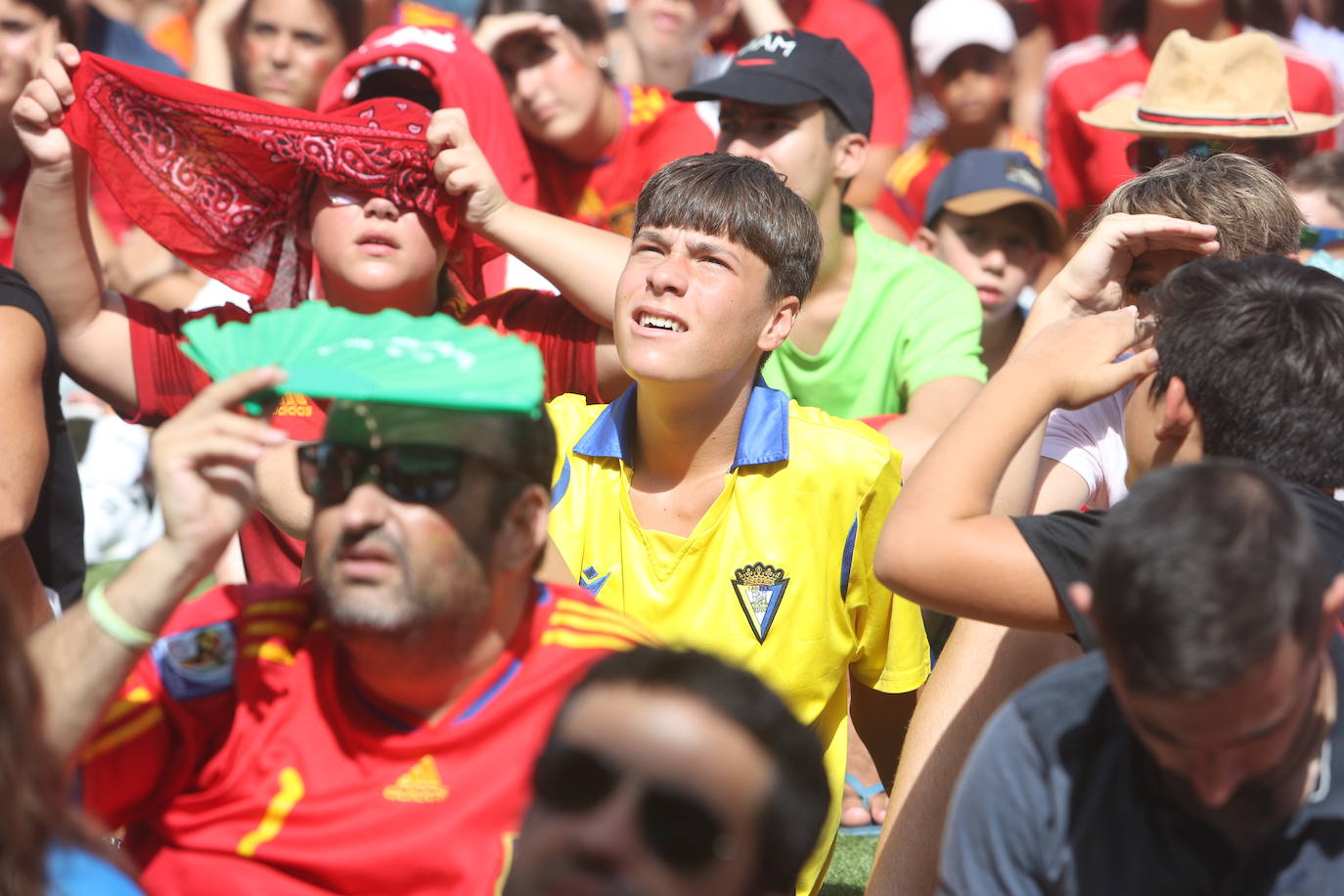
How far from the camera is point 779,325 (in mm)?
3584

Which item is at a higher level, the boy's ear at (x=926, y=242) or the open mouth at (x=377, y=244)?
the open mouth at (x=377, y=244)

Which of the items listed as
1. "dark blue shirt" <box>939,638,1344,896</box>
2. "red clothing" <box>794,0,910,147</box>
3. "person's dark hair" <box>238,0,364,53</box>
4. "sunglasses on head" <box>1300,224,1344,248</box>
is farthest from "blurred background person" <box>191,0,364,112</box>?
"dark blue shirt" <box>939,638,1344,896</box>

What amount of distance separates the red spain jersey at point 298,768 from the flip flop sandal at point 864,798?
77.0 inches

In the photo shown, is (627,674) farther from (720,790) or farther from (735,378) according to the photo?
(735,378)

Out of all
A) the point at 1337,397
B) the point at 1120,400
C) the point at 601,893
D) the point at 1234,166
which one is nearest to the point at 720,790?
the point at 601,893

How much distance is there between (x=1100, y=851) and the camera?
6.73ft

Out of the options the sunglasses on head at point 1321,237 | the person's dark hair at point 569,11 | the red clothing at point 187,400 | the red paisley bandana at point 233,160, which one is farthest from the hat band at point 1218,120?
the red clothing at point 187,400

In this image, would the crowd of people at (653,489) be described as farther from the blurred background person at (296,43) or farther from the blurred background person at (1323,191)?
the blurred background person at (296,43)

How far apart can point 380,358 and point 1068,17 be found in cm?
639

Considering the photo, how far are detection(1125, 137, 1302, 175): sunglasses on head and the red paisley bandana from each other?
1.90 meters

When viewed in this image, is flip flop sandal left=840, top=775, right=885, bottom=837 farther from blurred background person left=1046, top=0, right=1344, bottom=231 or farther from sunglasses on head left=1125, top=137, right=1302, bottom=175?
blurred background person left=1046, top=0, right=1344, bottom=231

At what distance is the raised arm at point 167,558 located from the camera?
213 cm

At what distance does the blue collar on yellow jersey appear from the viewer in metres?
3.42

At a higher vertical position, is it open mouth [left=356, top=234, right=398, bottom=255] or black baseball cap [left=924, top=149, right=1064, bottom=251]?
open mouth [left=356, top=234, right=398, bottom=255]
